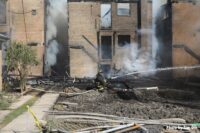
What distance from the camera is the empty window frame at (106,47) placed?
159 ft

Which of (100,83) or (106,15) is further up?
(106,15)

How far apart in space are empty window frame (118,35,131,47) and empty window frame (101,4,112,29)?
1.89 metres

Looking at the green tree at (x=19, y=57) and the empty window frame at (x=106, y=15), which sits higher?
the empty window frame at (x=106, y=15)

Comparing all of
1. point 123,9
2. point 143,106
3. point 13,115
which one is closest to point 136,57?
point 123,9

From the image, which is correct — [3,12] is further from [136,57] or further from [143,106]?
[143,106]

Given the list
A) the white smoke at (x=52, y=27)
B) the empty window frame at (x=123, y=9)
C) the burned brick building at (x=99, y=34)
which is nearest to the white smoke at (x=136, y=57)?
the burned brick building at (x=99, y=34)

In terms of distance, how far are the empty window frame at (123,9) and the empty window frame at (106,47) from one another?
329 centimetres

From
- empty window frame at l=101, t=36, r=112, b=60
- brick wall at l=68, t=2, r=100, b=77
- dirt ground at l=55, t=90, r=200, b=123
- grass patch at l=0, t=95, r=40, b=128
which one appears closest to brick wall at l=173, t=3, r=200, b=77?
empty window frame at l=101, t=36, r=112, b=60

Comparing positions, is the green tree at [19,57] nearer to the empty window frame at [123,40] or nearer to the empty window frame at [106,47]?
the empty window frame at [106,47]

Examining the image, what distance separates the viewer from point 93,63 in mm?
47844

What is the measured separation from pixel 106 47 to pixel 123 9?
4829mm

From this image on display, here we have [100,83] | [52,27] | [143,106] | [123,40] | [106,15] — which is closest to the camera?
[143,106]

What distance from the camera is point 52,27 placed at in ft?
167

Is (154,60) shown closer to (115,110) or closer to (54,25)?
(54,25)
